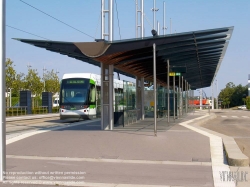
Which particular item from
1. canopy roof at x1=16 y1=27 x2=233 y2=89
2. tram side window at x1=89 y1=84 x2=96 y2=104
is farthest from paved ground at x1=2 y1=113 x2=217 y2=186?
tram side window at x1=89 y1=84 x2=96 y2=104

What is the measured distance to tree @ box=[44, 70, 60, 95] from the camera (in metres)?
69.2

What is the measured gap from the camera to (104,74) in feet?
65.1

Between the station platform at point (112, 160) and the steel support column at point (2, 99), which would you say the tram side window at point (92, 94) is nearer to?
the station platform at point (112, 160)

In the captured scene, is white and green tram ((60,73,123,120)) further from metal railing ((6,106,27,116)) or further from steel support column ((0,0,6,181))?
steel support column ((0,0,6,181))

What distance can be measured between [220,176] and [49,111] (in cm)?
4583

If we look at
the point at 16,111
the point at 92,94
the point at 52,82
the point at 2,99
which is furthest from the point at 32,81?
the point at 2,99

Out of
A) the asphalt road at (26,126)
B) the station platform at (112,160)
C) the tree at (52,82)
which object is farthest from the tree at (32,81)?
the station platform at (112,160)

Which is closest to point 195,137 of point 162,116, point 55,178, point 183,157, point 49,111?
point 183,157

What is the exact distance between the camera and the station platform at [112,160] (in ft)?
30.4

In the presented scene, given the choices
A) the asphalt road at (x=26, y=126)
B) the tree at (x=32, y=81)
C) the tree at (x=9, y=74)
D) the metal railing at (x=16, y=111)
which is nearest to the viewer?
the asphalt road at (x=26, y=126)

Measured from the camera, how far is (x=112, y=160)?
1185cm

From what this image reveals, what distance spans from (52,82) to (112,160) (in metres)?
59.3

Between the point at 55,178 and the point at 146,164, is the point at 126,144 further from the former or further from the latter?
the point at 55,178

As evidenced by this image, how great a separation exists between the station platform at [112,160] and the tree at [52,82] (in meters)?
52.7
